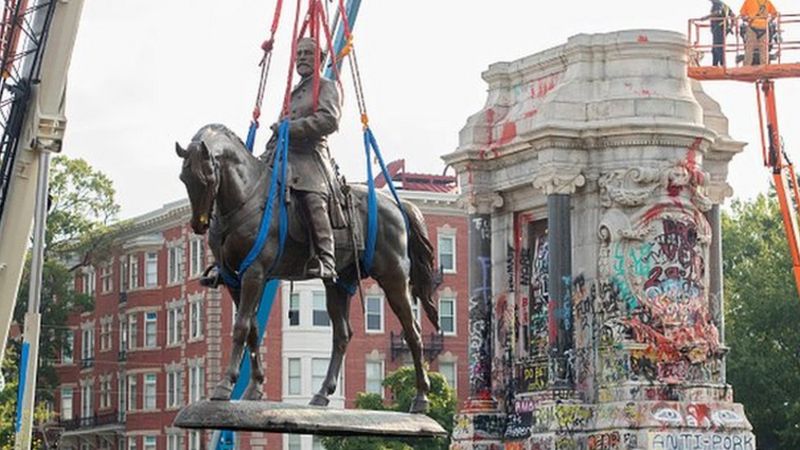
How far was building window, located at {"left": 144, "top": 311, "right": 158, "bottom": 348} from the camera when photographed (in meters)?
85.7

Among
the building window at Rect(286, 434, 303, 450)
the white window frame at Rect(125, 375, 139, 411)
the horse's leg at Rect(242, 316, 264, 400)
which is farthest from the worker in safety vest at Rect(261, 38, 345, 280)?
the white window frame at Rect(125, 375, 139, 411)

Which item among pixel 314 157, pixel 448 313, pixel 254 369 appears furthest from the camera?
pixel 448 313

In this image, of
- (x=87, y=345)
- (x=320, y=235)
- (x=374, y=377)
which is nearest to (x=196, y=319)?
(x=374, y=377)

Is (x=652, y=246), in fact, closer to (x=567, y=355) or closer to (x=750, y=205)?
(x=567, y=355)

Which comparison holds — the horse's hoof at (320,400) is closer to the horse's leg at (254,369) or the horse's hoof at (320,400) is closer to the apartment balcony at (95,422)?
the horse's leg at (254,369)

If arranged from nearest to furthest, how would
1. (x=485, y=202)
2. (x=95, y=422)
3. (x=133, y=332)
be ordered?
(x=485, y=202), (x=133, y=332), (x=95, y=422)

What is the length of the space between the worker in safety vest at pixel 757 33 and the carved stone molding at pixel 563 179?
5.66 m

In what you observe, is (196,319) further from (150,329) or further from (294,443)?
(294,443)

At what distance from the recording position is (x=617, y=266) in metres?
51.2

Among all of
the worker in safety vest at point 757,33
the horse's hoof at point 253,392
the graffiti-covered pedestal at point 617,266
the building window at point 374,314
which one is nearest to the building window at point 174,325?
the building window at point 374,314

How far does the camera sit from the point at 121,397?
285 feet

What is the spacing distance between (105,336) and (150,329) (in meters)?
4.84

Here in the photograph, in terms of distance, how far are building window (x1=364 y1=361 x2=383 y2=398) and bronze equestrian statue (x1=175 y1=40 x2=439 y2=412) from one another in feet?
190

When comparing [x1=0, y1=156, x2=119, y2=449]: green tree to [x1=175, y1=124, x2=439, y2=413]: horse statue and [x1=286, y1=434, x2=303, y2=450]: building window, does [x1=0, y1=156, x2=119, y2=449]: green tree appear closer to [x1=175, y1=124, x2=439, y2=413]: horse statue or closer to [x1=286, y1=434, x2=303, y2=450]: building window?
[x1=286, y1=434, x2=303, y2=450]: building window
